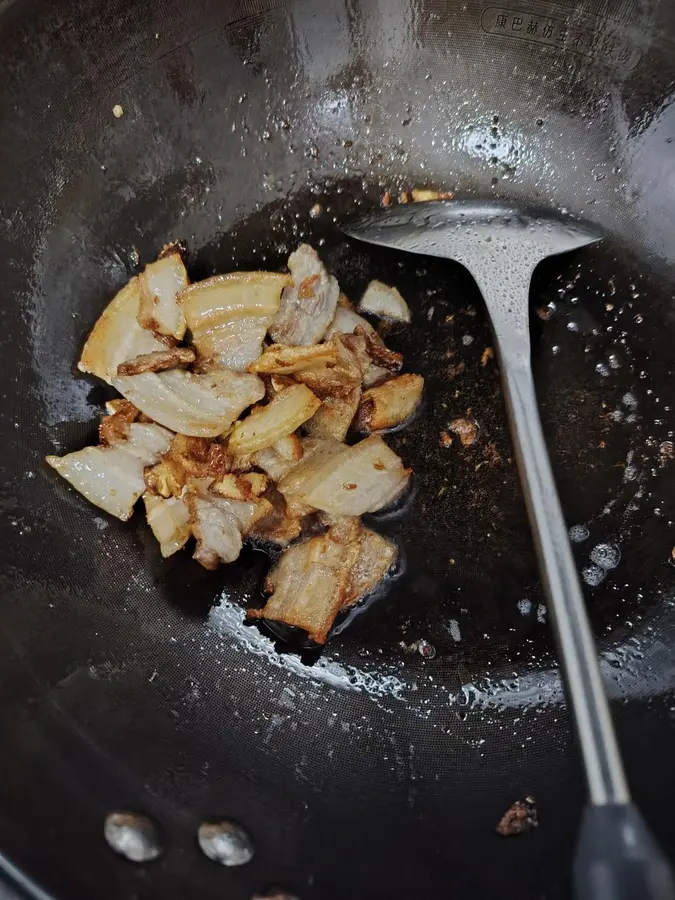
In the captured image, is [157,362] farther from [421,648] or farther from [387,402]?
[421,648]

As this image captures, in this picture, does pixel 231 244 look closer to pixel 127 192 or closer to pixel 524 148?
pixel 127 192

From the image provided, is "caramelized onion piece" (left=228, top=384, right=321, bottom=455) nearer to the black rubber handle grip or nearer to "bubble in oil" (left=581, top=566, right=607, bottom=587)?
"bubble in oil" (left=581, top=566, right=607, bottom=587)

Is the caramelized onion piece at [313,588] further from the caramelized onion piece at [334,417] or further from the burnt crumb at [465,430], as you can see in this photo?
the burnt crumb at [465,430]

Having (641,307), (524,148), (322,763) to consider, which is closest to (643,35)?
(524,148)

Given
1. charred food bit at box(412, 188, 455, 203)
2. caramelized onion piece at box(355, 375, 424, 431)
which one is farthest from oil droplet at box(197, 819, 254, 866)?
charred food bit at box(412, 188, 455, 203)

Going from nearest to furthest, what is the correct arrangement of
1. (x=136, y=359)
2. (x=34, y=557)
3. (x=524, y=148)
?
(x=34, y=557)
(x=136, y=359)
(x=524, y=148)

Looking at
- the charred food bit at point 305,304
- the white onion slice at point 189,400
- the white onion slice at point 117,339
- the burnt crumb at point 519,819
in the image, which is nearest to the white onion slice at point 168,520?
the white onion slice at point 189,400
